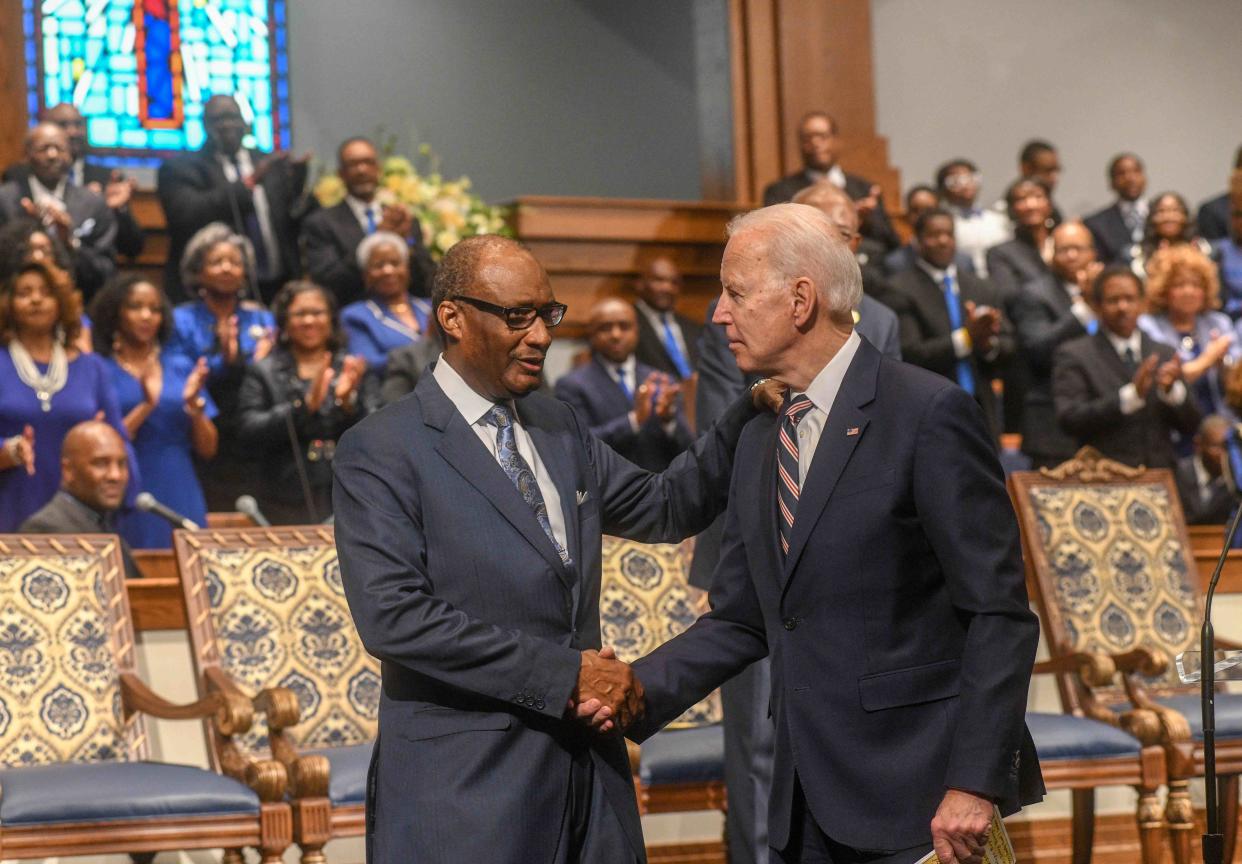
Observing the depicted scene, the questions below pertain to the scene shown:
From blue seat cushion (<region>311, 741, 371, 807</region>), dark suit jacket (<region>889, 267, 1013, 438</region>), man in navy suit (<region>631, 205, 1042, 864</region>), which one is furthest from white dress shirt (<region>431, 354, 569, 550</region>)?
dark suit jacket (<region>889, 267, 1013, 438</region>)

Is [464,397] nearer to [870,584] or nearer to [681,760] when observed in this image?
[870,584]

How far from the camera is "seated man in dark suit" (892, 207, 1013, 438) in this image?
738cm

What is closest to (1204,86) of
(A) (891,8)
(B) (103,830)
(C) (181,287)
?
(A) (891,8)

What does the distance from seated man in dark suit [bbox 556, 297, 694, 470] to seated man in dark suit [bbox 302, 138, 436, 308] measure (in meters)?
0.82

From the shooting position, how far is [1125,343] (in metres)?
7.36

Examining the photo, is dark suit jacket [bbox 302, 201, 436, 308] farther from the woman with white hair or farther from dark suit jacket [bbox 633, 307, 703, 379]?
dark suit jacket [bbox 633, 307, 703, 379]

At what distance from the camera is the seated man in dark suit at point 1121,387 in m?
7.11

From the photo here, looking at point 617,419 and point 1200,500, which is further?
point 1200,500

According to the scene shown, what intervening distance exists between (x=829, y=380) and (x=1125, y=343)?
4860mm

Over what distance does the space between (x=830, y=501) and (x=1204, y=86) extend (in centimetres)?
1108

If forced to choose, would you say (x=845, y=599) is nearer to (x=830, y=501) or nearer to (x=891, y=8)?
(x=830, y=501)

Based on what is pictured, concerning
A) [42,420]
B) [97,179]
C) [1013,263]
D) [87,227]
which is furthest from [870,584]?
[1013,263]

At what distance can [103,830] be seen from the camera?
13.4 ft

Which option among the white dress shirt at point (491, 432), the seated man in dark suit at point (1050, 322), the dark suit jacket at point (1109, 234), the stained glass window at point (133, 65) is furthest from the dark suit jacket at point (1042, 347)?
the stained glass window at point (133, 65)
